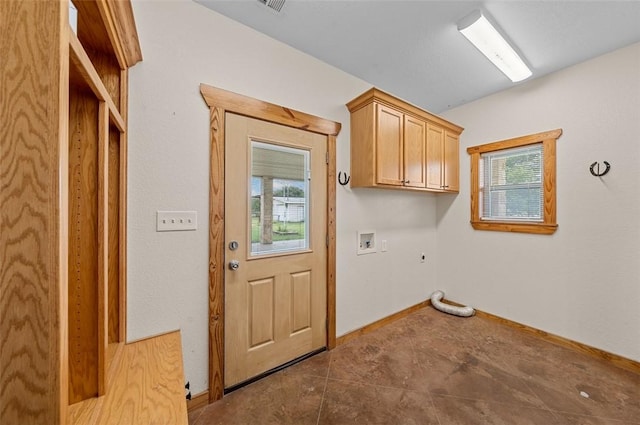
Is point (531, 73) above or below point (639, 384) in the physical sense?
above

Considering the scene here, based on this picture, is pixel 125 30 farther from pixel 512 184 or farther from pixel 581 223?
pixel 581 223

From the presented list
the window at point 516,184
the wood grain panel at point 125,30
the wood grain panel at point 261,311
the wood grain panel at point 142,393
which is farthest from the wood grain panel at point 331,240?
the window at point 516,184

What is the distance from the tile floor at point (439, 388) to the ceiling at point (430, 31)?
2.67 m

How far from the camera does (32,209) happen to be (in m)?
0.54

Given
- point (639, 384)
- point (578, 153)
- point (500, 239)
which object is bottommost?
point (639, 384)

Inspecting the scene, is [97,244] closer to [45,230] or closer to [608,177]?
[45,230]

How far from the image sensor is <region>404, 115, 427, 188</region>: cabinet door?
245 cm

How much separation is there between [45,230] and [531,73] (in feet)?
11.3

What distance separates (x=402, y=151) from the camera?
2.41m

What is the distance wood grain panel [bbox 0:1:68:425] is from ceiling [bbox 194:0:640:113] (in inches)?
57.2

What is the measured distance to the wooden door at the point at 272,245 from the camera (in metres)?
1.72

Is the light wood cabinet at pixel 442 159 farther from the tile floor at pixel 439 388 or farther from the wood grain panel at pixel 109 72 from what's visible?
the wood grain panel at pixel 109 72

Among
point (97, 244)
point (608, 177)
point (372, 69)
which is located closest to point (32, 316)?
point (97, 244)

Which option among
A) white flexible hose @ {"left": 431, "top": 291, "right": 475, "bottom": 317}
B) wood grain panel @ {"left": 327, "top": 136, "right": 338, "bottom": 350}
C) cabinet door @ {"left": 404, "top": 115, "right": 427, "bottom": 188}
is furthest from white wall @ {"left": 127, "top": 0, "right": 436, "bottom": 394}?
white flexible hose @ {"left": 431, "top": 291, "right": 475, "bottom": 317}
